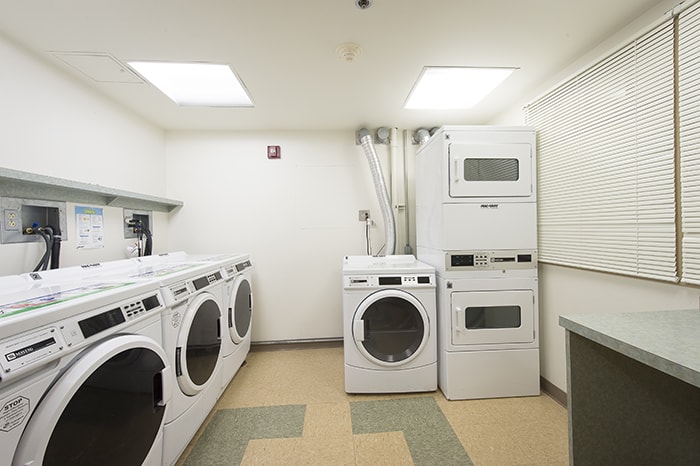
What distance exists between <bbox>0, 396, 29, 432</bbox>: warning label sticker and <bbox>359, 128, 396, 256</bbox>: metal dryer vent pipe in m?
2.42

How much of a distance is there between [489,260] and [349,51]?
5.57ft

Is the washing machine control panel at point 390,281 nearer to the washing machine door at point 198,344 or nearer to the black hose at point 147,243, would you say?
the washing machine door at point 198,344

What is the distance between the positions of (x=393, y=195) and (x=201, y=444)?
2536 mm

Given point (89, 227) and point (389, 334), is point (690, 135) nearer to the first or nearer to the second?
point (389, 334)

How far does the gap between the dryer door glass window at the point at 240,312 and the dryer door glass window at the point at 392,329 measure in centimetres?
103

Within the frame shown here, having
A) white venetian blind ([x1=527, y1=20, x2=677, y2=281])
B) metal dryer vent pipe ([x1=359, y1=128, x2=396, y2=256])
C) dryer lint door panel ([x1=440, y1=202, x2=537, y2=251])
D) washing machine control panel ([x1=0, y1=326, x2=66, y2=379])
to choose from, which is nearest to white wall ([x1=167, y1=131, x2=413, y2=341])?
metal dryer vent pipe ([x1=359, y1=128, x2=396, y2=256])

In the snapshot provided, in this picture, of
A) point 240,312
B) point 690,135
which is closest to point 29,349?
point 240,312

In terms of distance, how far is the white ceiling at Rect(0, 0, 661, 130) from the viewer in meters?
1.32

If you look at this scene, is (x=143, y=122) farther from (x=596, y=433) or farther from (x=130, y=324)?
(x=596, y=433)

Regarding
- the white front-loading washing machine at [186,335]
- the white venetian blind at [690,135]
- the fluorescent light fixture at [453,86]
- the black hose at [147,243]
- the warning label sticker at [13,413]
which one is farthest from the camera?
the black hose at [147,243]

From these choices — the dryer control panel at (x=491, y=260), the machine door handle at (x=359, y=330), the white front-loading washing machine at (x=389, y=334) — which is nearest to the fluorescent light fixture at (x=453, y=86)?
the dryer control panel at (x=491, y=260)

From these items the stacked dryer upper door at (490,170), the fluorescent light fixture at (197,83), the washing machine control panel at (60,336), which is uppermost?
the fluorescent light fixture at (197,83)

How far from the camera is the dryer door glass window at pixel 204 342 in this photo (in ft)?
4.80

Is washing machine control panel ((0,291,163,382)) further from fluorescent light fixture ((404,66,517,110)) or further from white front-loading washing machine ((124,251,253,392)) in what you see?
fluorescent light fixture ((404,66,517,110))
